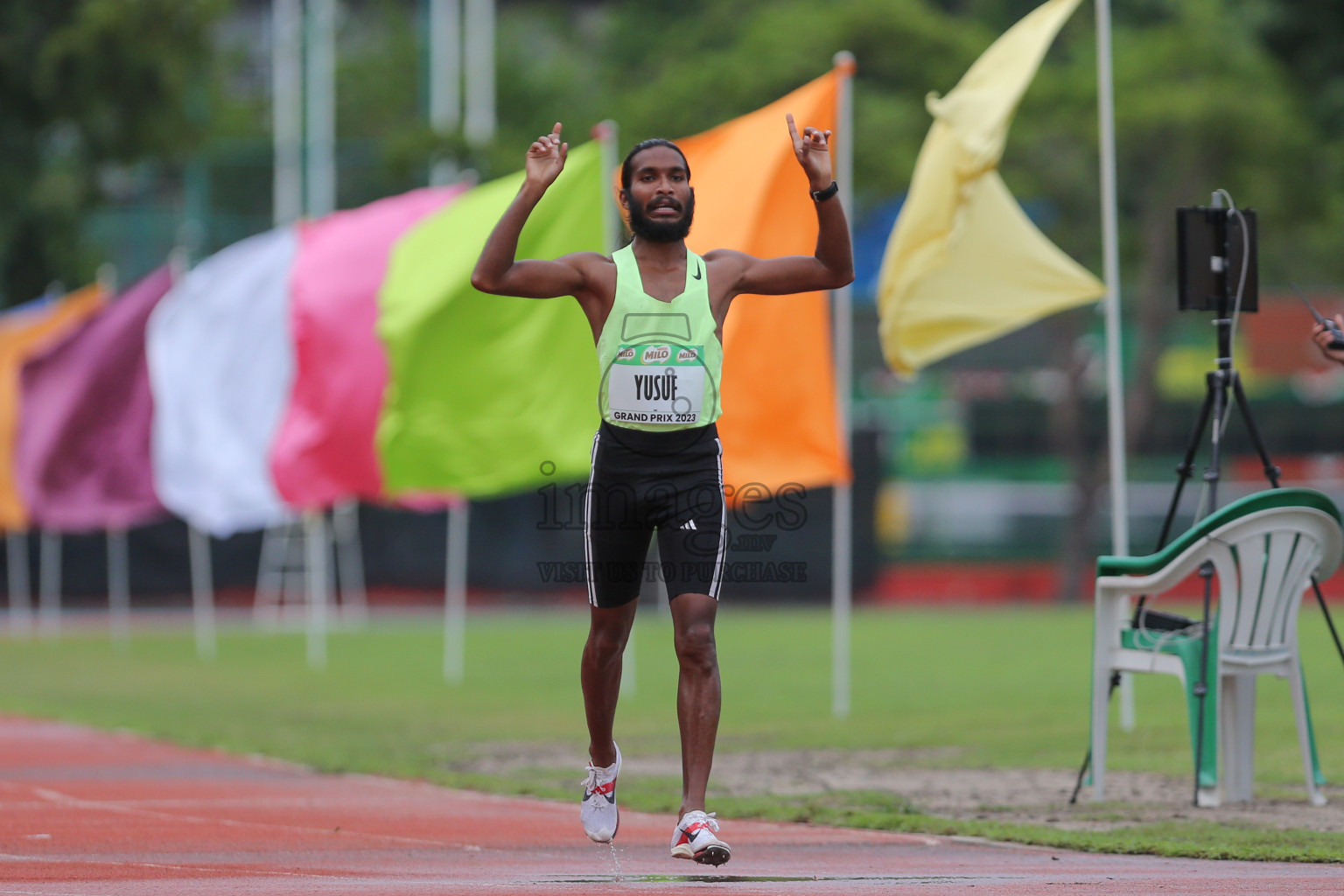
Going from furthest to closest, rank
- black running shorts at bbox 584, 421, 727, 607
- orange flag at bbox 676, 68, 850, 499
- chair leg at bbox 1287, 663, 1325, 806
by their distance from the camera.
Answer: orange flag at bbox 676, 68, 850, 499
chair leg at bbox 1287, 663, 1325, 806
black running shorts at bbox 584, 421, 727, 607

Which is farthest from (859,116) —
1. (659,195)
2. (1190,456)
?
(659,195)

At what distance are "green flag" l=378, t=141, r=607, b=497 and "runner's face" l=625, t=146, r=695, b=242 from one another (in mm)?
7545

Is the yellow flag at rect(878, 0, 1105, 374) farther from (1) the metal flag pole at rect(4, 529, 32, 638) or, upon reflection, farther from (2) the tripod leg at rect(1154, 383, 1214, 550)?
(1) the metal flag pole at rect(4, 529, 32, 638)

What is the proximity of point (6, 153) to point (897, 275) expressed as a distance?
19421 mm

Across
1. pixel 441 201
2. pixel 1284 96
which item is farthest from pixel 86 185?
pixel 1284 96

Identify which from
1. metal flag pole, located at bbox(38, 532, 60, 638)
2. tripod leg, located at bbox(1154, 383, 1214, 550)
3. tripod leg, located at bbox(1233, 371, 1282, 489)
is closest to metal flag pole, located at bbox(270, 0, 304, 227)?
metal flag pole, located at bbox(38, 532, 60, 638)

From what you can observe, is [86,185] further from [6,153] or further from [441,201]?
[441,201]

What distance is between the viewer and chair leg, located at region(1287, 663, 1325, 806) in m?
8.52

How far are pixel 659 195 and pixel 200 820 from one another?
3.45m

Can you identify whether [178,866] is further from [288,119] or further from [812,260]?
[288,119]

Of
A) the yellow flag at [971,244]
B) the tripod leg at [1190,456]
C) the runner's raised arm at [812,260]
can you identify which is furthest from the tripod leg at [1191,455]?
the yellow flag at [971,244]

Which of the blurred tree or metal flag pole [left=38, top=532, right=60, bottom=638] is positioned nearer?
the blurred tree

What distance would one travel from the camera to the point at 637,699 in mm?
15914

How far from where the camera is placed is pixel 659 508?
6.89m
